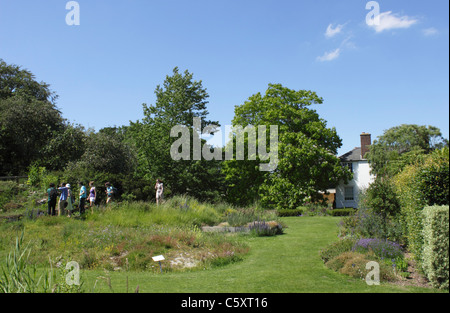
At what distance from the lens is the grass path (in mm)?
6512

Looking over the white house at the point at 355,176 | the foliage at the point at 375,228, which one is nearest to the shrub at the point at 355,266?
the foliage at the point at 375,228

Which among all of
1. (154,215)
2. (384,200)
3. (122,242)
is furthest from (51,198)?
(384,200)

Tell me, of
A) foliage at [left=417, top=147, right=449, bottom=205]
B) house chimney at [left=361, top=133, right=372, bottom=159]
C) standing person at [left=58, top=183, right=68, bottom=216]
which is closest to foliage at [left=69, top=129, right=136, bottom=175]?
standing person at [left=58, top=183, right=68, bottom=216]

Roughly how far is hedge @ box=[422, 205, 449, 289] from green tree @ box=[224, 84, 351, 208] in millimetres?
20138

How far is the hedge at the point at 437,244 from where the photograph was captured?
20.6 ft

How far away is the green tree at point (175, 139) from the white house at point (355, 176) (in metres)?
12.5

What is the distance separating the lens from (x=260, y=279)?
723 cm

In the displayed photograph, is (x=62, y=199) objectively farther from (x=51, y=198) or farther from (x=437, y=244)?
(x=437, y=244)

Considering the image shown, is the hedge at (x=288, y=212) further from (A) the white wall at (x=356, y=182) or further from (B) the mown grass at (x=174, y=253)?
(A) the white wall at (x=356, y=182)

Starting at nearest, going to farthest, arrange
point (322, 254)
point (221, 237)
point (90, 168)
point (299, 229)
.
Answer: point (322, 254) → point (221, 237) → point (299, 229) → point (90, 168)

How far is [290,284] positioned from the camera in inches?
269

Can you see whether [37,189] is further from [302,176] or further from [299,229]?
[302,176]
